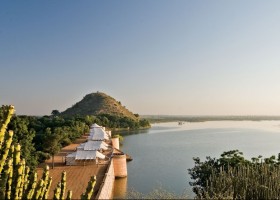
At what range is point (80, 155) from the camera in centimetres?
3400

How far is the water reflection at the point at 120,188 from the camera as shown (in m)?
28.4

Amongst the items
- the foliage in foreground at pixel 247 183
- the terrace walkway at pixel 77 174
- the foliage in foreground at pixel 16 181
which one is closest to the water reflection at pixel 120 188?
the terrace walkway at pixel 77 174

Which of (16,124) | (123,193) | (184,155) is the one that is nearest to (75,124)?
(184,155)

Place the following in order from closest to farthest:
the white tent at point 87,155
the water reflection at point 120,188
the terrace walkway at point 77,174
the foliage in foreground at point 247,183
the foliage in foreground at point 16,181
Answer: the foliage in foreground at point 16,181 < the foliage in foreground at point 247,183 < the terrace walkway at point 77,174 < the water reflection at point 120,188 < the white tent at point 87,155

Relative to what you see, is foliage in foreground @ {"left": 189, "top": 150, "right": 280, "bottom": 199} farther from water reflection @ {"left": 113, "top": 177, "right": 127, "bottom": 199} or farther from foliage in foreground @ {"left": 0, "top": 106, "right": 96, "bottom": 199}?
foliage in foreground @ {"left": 0, "top": 106, "right": 96, "bottom": 199}

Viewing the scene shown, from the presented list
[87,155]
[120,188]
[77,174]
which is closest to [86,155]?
[87,155]

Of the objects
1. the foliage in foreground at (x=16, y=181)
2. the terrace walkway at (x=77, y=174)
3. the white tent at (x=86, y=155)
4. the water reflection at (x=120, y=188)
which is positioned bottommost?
the water reflection at (x=120, y=188)

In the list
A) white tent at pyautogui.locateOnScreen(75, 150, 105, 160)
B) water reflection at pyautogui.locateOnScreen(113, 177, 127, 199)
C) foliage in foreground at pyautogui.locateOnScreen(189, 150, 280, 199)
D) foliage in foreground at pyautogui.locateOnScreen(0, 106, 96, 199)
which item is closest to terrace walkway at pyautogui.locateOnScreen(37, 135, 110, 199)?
white tent at pyautogui.locateOnScreen(75, 150, 105, 160)

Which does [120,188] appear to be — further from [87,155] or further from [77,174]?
[87,155]

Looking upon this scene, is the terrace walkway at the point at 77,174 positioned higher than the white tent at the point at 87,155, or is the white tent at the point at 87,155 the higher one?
the white tent at the point at 87,155

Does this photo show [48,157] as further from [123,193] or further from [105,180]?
[105,180]

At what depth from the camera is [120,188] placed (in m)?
31.2

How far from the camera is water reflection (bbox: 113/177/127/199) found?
93.0 feet

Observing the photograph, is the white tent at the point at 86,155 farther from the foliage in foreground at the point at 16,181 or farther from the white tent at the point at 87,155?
the foliage in foreground at the point at 16,181
